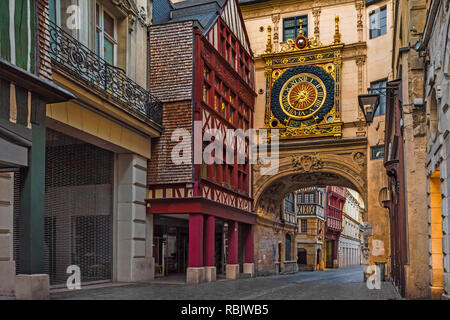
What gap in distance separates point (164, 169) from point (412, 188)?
9172 millimetres

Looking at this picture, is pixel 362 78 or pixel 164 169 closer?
pixel 164 169

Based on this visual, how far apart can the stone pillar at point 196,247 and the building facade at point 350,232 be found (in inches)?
1740

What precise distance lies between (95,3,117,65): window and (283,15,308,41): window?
13.8 metres

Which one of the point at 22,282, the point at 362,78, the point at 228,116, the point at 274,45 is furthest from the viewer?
the point at 274,45

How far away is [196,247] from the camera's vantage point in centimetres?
2002

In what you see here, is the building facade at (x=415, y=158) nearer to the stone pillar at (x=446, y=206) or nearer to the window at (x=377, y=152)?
the stone pillar at (x=446, y=206)

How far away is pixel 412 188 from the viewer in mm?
12930

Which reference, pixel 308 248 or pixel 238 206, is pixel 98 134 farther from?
pixel 308 248

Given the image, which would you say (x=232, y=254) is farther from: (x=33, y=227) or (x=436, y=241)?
(x=33, y=227)

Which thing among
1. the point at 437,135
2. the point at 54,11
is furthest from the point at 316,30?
the point at 437,135

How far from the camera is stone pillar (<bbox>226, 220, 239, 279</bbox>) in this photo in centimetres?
2447

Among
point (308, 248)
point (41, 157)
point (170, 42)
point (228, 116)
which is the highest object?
point (170, 42)

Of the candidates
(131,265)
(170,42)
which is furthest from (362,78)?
(131,265)

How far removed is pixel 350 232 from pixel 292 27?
4504cm
